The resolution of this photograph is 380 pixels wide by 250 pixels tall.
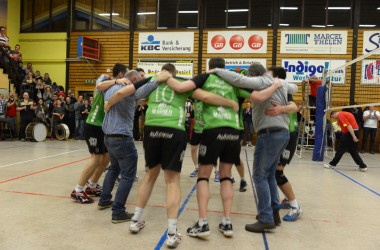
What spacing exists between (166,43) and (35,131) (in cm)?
703

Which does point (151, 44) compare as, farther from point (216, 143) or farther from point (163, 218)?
point (216, 143)

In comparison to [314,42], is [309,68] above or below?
below

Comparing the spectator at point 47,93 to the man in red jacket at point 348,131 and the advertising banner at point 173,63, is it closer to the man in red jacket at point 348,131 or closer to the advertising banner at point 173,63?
the advertising banner at point 173,63

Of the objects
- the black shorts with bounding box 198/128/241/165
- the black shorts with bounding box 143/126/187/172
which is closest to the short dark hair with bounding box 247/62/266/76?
the black shorts with bounding box 198/128/241/165

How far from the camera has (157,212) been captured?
415 cm

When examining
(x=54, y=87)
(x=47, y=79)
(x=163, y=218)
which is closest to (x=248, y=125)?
(x=54, y=87)

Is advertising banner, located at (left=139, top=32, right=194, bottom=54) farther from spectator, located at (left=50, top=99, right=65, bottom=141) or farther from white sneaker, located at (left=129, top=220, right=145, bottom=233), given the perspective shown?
white sneaker, located at (left=129, top=220, right=145, bottom=233)

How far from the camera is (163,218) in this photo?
3924mm

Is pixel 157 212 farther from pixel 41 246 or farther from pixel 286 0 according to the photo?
pixel 286 0

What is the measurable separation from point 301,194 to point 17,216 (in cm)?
418

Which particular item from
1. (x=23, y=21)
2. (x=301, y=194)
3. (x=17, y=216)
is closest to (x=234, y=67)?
(x=301, y=194)

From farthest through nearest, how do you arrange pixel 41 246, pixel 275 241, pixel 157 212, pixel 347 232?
pixel 157 212 → pixel 347 232 → pixel 275 241 → pixel 41 246

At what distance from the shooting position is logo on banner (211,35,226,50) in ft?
49.3

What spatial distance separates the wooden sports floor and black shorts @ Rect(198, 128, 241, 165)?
83 cm
